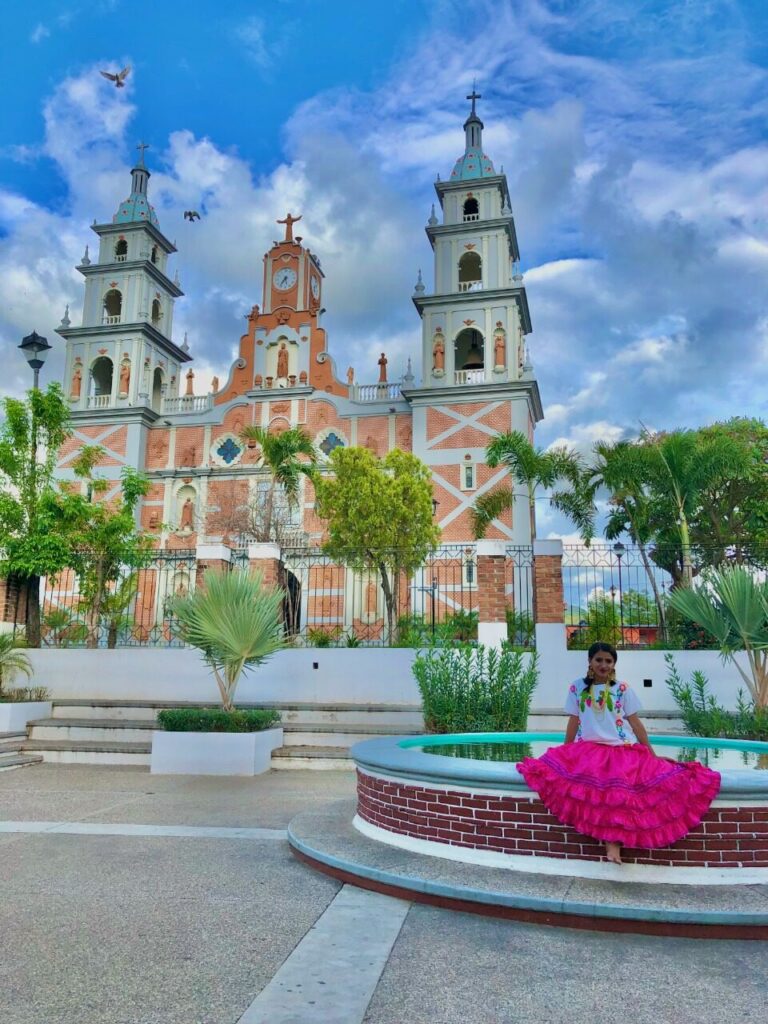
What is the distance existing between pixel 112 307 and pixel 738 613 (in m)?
33.4

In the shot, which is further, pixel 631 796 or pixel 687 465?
pixel 687 465

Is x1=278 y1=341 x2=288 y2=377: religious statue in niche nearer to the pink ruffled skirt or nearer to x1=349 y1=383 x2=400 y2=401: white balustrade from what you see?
x1=349 y1=383 x2=400 y2=401: white balustrade

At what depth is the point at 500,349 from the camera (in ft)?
100

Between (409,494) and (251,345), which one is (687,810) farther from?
(251,345)

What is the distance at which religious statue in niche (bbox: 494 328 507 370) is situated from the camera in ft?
99.6

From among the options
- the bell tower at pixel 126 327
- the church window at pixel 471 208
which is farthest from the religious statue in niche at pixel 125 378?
the church window at pixel 471 208

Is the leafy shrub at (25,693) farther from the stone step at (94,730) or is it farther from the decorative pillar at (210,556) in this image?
the decorative pillar at (210,556)

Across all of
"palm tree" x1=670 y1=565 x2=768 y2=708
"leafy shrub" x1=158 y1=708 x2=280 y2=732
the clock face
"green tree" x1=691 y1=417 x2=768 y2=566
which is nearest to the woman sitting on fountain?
"palm tree" x1=670 y1=565 x2=768 y2=708

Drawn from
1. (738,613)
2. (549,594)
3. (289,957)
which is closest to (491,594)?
(549,594)

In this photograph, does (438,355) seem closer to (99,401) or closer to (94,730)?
(99,401)

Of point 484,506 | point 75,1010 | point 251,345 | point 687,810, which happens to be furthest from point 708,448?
point 251,345

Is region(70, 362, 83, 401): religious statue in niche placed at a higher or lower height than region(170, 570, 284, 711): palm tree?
higher

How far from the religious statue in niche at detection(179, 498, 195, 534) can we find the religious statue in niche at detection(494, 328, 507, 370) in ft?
45.5

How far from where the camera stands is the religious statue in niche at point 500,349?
30344mm
